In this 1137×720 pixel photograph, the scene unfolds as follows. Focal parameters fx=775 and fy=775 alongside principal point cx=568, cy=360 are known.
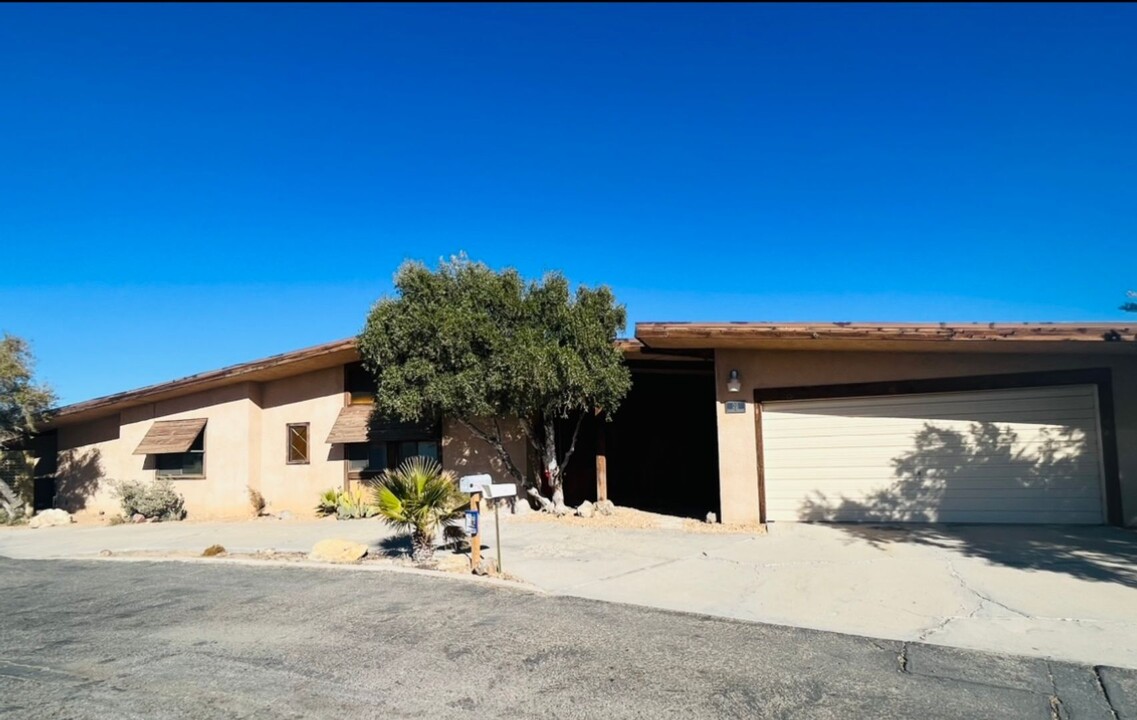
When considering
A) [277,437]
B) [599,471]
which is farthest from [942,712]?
[277,437]

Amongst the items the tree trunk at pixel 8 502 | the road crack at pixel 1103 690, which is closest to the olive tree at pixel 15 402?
the tree trunk at pixel 8 502

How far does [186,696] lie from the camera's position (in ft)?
17.1

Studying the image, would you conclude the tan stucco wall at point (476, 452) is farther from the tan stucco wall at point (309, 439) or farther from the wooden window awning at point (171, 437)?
the wooden window awning at point (171, 437)

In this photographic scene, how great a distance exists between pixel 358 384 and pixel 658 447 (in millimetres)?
7581

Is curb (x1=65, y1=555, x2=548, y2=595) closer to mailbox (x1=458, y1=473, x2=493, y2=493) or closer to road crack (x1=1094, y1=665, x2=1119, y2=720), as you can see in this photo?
mailbox (x1=458, y1=473, x2=493, y2=493)

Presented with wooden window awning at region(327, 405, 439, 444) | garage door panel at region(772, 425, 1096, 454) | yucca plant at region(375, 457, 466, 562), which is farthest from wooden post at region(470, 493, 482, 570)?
wooden window awning at region(327, 405, 439, 444)

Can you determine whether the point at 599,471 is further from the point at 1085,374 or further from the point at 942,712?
the point at 942,712

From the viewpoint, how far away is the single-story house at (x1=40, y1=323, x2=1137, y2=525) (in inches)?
448

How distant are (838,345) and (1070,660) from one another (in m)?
7.39

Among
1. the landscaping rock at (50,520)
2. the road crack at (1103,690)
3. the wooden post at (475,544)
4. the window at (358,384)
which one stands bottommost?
the landscaping rock at (50,520)

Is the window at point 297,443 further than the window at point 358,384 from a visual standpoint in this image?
Yes

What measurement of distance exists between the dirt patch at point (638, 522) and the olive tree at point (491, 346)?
2.48 feet

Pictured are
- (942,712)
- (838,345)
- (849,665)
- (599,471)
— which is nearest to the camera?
(942,712)

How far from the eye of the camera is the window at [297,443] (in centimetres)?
1895
